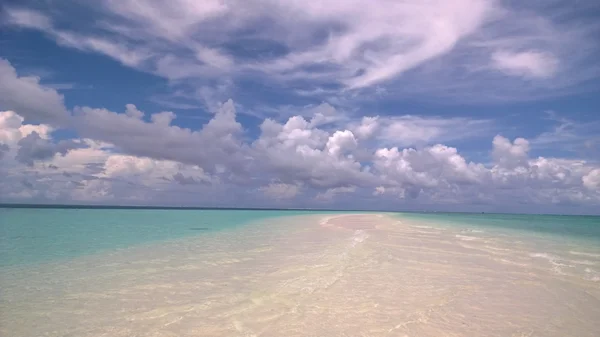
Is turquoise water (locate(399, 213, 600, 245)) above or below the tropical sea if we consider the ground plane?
below

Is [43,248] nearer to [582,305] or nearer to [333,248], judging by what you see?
[333,248]

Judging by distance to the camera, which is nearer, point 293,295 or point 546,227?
point 293,295

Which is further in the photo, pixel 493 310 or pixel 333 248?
pixel 333 248

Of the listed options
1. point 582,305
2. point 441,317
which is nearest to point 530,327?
point 441,317

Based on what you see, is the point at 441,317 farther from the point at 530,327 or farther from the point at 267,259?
the point at 267,259

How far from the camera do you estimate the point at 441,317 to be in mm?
7141

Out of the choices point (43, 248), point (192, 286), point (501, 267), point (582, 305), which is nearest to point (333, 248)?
point (501, 267)

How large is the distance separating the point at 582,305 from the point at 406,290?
438cm

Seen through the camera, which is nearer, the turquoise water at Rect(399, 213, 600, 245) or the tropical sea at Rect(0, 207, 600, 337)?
the tropical sea at Rect(0, 207, 600, 337)

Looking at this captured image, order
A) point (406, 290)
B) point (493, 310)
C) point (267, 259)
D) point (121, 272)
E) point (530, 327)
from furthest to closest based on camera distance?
point (267, 259)
point (121, 272)
point (406, 290)
point (493, 310)
point (530, 327)

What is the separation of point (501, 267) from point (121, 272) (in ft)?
48.0

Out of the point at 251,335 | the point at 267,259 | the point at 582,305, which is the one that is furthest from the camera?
the point at 267,259

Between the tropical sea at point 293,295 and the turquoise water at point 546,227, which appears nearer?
the tropical sea at point 293,295

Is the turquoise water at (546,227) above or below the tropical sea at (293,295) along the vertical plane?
below
